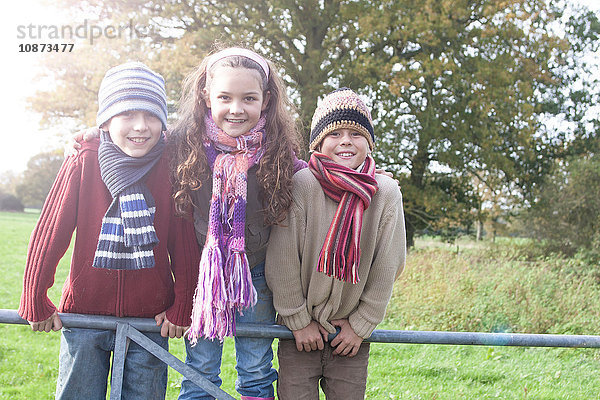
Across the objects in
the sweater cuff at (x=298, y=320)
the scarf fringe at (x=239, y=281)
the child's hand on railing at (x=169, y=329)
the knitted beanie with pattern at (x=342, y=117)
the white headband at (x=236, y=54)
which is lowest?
the child's hand on railing at (x=169, y=329)

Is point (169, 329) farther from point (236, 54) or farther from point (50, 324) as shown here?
point (236, 54)

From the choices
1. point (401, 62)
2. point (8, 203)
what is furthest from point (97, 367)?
point (8, 203)

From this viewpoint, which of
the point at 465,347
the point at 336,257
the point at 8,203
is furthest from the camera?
the point at 8,203

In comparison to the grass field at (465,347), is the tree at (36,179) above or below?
above

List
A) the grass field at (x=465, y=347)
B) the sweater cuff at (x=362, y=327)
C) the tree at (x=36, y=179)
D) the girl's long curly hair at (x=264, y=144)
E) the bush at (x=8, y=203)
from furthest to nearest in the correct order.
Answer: the tree at (x=36, y=179) → the bush at (x=8, y=203) → the grass field at (x=465, y=347) → the sweater cuff at (x=362, y=327) → the girl's long curly hair at (x=264, y=144)

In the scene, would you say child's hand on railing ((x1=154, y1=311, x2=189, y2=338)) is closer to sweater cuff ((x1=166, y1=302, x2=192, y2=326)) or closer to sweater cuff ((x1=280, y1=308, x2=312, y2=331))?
sweater cuff ((x1=166, y1=302, x2=192, y2=326))

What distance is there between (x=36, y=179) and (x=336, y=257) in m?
46.0

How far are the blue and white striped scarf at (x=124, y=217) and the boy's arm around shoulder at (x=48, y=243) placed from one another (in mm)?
134

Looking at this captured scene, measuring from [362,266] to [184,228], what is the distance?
780 mm

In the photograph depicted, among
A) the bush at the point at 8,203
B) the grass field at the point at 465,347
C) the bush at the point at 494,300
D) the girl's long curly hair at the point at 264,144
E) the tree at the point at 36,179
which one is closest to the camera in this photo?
the girl's long curly hair at the point at 264,144

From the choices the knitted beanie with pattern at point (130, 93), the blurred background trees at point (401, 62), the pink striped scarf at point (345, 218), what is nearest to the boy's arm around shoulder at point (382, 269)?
the pink striped scarf at point (345, 218)

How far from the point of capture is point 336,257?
209 cm

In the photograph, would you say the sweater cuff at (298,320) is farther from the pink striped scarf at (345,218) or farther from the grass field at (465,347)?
the grass field at (465,347)

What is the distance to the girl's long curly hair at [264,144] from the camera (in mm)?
2088
